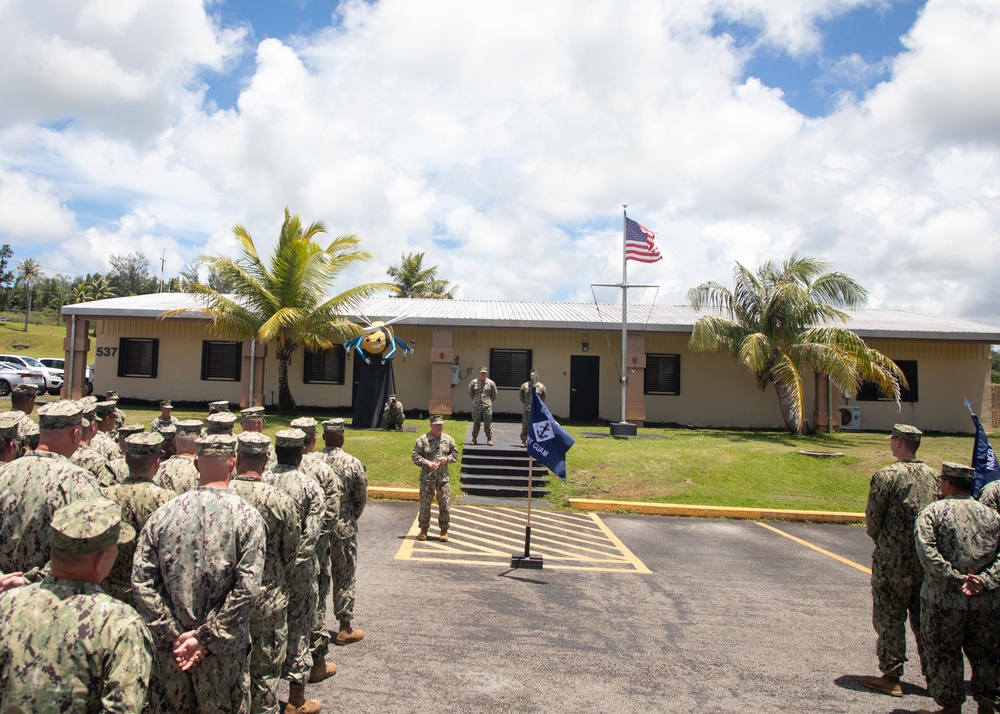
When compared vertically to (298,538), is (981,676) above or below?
below

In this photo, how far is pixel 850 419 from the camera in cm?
2127

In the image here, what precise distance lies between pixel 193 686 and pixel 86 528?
4.23 ft

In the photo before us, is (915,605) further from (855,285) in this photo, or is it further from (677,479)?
(855,285)

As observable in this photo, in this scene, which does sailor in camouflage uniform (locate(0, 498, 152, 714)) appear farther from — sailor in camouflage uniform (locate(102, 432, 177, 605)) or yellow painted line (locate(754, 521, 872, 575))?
yellow painted line (locate(754, 521, 872, 575))

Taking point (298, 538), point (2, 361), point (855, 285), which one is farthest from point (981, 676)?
point (2, 361)

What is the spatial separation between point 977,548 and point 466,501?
8.73m

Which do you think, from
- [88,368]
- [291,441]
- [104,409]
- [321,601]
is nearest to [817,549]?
[321,601]

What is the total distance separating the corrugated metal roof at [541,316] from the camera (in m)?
20.3

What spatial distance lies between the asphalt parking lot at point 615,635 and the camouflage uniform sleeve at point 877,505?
3.85 ft

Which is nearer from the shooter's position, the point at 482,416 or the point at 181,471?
the point at 181,471

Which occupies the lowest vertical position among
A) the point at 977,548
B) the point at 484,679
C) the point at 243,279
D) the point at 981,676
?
the point at 484,679

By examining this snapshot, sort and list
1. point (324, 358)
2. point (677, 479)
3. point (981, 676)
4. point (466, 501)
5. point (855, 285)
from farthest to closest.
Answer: point (324, 358)
point (855, 285)
point (677, 479)
point (466, 501)
point (981, 676)

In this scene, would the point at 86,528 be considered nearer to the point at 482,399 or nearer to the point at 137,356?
the point at 482,399

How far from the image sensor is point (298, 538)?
4129 mm
